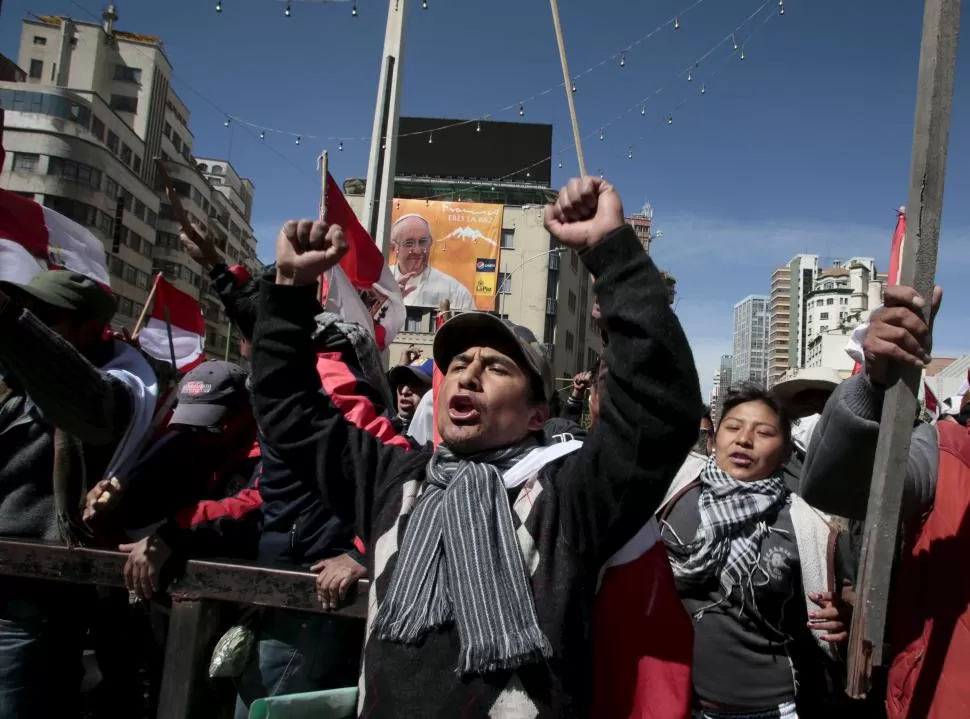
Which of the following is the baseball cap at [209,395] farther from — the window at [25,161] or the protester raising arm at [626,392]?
the window at [25,161]

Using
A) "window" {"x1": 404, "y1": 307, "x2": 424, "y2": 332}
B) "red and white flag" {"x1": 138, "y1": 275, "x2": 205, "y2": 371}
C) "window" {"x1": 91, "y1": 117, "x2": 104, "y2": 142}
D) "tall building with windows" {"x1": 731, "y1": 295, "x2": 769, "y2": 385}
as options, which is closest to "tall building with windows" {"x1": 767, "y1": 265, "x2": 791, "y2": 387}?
"tall building with windows" {"x1": 731, "y1": 295, "x2": 769, "y2": 385}

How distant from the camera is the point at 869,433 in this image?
5.17 feet

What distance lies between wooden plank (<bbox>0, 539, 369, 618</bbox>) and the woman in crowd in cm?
147

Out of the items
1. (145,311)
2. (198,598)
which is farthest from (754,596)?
(145,311)

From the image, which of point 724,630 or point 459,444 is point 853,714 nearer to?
point 724,630

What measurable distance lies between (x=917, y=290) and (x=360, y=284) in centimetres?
409

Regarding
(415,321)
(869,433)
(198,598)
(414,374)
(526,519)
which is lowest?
(198,598)

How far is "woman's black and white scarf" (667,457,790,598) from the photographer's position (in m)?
2.78

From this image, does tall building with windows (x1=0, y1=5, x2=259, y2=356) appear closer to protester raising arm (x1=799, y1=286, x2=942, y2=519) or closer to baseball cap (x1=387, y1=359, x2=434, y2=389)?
baseball cap (x1=387, y1=359, x2=434, y2=389)

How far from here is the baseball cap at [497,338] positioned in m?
1.87

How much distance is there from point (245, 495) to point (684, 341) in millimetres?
1969

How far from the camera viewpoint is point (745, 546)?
2.80 m

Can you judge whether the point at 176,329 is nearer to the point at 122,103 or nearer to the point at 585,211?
the point at 585,211

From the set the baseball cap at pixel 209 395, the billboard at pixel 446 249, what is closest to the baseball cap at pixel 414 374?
the baseball cap at pixel 209 395
